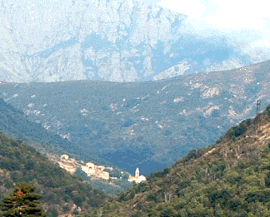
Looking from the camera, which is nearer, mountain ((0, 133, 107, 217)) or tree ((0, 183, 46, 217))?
tree ((0, 183, 46, 217))

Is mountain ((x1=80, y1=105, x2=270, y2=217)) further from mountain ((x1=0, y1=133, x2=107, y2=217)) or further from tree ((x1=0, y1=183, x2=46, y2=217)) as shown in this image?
tree ((x1=0, y1=183, x2=46, y2=217))

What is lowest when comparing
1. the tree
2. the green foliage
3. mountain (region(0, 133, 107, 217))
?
the tree

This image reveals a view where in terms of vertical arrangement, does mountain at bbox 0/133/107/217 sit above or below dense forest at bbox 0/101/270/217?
above

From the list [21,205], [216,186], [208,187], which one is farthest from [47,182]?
[21,205]

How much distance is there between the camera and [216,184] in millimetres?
100750

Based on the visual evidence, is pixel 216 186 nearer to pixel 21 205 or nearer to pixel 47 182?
pixel 21 205

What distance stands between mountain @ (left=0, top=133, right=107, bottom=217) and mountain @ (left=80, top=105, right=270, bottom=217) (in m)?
26.1

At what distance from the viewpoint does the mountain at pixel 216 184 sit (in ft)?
299

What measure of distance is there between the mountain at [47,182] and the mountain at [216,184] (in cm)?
2610

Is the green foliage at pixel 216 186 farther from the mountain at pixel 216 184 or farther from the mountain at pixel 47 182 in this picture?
the mountain at pixel 47 182

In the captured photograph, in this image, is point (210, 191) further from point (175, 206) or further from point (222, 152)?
point (222, 152)

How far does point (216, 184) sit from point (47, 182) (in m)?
71.7

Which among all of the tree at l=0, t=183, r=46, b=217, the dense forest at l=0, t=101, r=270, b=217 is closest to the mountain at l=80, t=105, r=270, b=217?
the dense forest at l=0, t=101, r=270, b=217

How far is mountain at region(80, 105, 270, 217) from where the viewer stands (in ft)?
299
